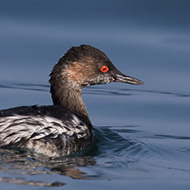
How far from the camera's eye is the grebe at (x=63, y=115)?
25.9 ft

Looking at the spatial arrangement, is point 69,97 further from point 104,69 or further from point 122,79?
point 122,79

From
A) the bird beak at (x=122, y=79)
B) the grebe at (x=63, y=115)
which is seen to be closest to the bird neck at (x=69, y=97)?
the grebe at (x=63, y=115)

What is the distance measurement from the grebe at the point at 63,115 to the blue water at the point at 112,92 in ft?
0.63

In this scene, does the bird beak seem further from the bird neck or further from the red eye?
the bird neck

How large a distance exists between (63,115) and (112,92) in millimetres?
3373

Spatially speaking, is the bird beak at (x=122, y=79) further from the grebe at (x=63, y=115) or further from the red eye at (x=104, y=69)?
the red eye at (x=104, y=69)

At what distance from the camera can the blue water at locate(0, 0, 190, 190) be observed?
24.1ft

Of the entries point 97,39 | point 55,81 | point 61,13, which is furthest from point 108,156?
point 61,13

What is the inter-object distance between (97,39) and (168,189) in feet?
20.7

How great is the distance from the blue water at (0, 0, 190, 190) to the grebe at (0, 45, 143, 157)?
0.63 ft

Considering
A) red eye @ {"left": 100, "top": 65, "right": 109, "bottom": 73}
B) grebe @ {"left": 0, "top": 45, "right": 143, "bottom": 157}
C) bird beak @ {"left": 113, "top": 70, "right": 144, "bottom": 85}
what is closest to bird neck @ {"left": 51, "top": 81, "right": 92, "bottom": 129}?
grebe @ {"left": 0, "top": 45, "right": 143, "bottom": 157}

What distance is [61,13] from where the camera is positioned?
13.8 metres

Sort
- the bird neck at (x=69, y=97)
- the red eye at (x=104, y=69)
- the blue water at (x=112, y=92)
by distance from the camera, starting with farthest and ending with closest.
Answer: the red eye at (x=104, y=69)
the bird neck at (x=69, y=97)
the blue water at (x=112, y=92)

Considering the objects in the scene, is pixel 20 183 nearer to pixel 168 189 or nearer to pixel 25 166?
pixel 25 166
